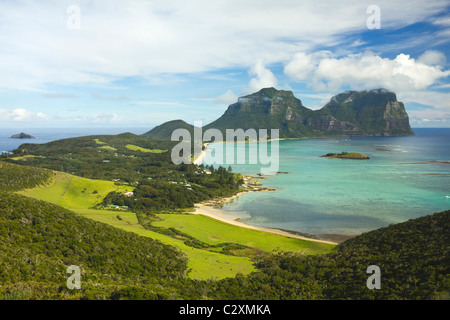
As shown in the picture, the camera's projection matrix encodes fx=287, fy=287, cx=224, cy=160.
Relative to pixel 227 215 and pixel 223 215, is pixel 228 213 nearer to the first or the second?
pixel 227 215

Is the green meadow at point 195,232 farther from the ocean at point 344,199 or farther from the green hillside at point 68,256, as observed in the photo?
the ocean at point 344,199

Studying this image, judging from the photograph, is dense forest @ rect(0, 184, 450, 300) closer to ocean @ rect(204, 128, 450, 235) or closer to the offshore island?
the offshore island

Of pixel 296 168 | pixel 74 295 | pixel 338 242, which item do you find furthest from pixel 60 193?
pixel 296 168

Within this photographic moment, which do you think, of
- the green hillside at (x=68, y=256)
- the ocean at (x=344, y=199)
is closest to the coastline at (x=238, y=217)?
the ocean at (x=344, y=199)

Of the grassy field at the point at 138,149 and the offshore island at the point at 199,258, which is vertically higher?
the grassy field at the point at 138,149

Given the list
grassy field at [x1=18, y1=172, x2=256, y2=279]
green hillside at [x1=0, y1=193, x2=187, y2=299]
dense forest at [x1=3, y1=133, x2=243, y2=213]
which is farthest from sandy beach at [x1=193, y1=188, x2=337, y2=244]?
green hillside at [x1=0, y1=193, x2=187, y2=299]

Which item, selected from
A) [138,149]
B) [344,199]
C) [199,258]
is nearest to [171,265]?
[199,258]
